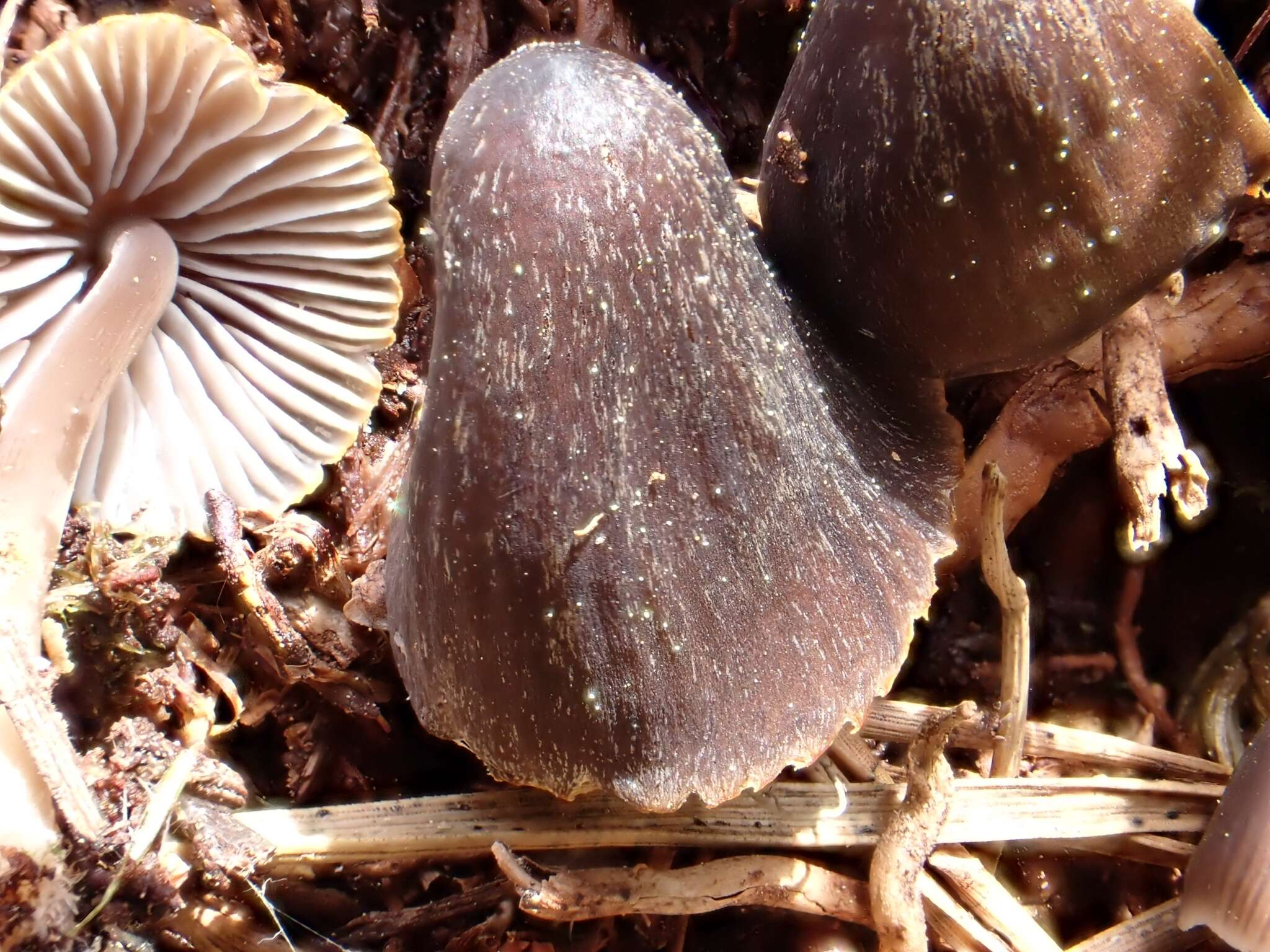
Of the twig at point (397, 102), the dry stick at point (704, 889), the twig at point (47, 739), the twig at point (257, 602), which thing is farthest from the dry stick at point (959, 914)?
the twig at point (397, 102)

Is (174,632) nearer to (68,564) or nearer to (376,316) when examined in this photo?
(68,564)

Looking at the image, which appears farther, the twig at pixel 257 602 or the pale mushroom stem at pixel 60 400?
the twig at pixel 257 602

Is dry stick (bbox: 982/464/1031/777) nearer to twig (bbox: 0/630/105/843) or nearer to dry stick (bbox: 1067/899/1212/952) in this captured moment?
dry stick (bbox: 1067/899/1212/952)

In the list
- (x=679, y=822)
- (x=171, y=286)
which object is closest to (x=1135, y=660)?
(x=679, y=822)

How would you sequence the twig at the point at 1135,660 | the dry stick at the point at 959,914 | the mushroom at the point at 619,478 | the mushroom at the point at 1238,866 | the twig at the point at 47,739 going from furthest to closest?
the twig at the point at 1135,660 → the dry stick at the point at 959,914 → the mushroom at the point at 1238,866 → the twig at the point at 47,739 → the mushroom at the point at 619,478

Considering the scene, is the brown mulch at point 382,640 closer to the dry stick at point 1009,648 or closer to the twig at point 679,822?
the twig at point 679,822

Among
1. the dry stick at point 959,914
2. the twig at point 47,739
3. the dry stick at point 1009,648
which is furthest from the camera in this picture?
the dry stick at point 1009,648

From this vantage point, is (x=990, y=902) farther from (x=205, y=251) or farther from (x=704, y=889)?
(x=205, y=251)

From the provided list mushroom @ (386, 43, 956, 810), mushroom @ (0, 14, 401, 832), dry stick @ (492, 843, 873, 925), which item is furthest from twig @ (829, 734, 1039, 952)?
mushroom @ (0, 14, 401, 832)

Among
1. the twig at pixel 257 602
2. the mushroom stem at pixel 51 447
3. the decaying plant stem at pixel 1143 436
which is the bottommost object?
the twig at pixel 257 602
